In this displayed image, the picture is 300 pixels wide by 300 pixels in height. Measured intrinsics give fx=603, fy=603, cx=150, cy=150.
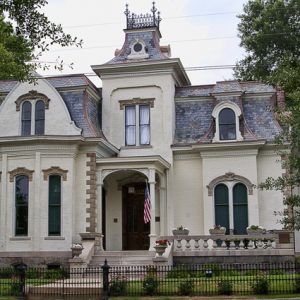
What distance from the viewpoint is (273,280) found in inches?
706

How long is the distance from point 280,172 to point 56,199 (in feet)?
33.7

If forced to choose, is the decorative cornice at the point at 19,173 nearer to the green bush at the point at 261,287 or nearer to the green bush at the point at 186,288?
the green bush at the point at 186,288

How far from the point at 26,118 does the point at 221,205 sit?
9884mm

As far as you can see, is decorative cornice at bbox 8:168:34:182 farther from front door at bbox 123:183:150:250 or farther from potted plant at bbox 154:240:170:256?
potted plant at bbox 154:240:170:256

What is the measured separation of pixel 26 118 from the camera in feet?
91.6

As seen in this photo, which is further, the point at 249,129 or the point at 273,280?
the point at 249,129

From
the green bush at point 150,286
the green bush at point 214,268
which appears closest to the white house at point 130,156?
the green bush at point 214,268

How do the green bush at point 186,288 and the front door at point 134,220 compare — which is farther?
the front door at point 134,220

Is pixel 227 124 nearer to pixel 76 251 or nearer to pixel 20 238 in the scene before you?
pixel 76 251

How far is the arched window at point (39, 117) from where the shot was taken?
27719 mm

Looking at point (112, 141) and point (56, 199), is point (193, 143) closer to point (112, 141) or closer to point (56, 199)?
point (112, 141)

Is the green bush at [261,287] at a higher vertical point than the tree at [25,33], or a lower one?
lower

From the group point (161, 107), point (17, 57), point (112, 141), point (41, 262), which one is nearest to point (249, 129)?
point (161, 107)

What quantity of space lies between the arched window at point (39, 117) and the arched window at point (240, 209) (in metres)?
9.36
